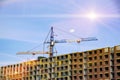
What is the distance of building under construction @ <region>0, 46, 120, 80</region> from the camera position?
146 m

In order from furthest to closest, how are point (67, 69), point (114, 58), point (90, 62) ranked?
1. point (67, 69)
2. point (90, 62)
3. point (114, 58)

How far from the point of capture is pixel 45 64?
187125 mm

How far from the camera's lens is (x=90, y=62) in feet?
518

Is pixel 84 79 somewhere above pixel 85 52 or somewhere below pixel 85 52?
below

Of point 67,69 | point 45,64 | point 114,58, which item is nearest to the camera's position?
point 114,58

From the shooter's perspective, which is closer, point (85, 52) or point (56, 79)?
point (85, 52)

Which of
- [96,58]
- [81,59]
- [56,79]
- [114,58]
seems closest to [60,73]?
[56,79]

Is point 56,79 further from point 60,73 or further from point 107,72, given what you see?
point 107,72

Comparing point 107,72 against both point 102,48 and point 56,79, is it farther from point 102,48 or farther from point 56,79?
point 56,79

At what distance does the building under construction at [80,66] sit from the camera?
479ft

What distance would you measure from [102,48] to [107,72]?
13.2m

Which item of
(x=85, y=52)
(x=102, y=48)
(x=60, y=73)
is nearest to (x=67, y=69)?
(x=60, y=73)

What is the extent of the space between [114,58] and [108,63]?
420cm

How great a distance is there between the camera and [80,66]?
16362 cm
